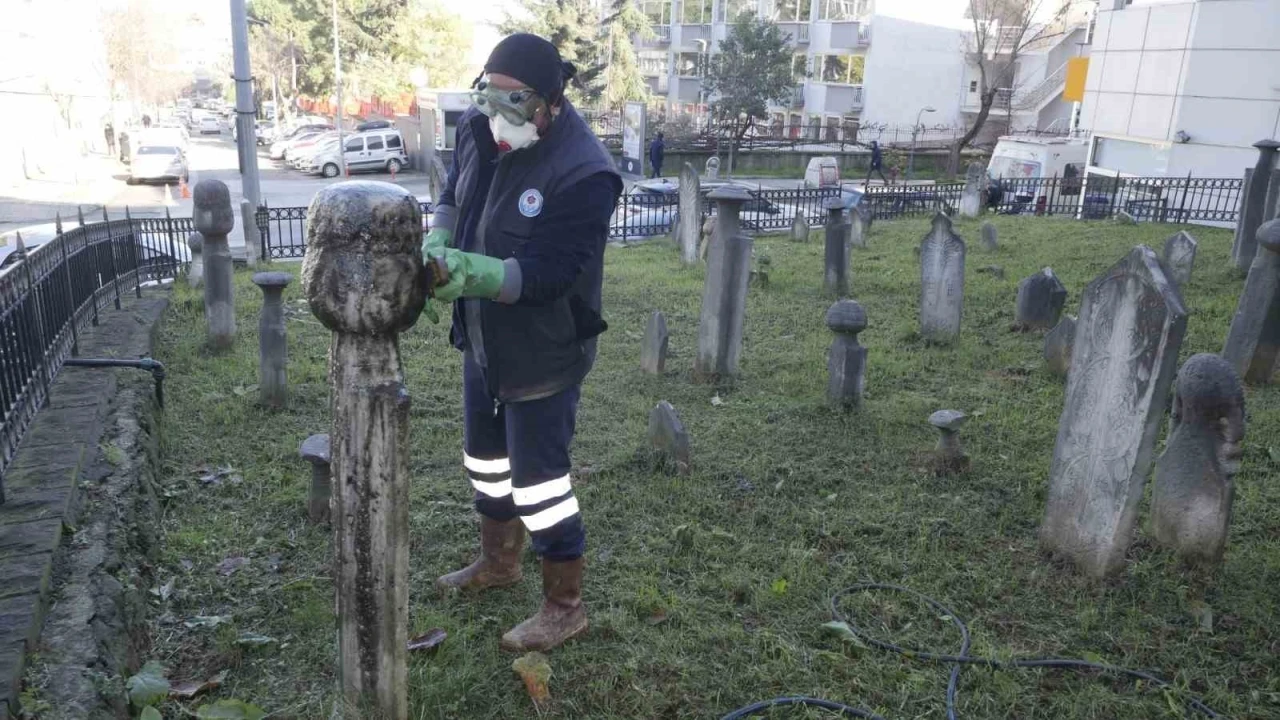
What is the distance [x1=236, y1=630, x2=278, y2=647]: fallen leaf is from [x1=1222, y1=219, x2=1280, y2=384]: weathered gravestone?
5.82 m

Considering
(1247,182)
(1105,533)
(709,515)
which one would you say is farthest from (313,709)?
(1247,182)

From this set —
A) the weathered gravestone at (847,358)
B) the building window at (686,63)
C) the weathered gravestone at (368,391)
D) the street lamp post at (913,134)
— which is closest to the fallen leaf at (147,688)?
the weathered gravestone at (368,391)

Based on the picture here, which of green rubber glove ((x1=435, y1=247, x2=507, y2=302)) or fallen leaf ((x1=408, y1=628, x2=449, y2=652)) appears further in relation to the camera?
fallen leaf ((x1=408, y1=628, x2=449, y2=652))

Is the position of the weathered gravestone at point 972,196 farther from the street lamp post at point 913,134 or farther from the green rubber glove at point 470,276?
the street lamp post at point 913,134

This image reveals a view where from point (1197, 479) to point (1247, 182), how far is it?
25.7 feet

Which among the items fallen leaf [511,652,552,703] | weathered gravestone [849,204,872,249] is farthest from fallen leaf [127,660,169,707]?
weathered gravestone [849,204,872,249]

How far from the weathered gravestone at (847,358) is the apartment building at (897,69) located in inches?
1285

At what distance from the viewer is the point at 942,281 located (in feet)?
24.9

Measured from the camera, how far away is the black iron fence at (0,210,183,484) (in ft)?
12.1

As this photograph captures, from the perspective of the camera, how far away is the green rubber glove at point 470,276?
2410mm

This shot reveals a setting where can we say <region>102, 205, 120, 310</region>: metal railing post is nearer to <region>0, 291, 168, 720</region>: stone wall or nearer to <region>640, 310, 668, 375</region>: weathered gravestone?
<region>0, 291, 168, 720</region>: stone wall

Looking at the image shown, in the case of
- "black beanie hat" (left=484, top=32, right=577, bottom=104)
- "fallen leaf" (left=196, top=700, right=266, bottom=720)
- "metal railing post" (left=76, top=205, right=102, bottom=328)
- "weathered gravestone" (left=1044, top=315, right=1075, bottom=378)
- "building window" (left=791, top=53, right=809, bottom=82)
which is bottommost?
"fallen leaf" (left=196, top=700, right=266, bottom=720)

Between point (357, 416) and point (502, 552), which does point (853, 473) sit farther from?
point (357, 416)

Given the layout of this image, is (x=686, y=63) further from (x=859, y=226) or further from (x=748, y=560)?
(x=748, y=560)
